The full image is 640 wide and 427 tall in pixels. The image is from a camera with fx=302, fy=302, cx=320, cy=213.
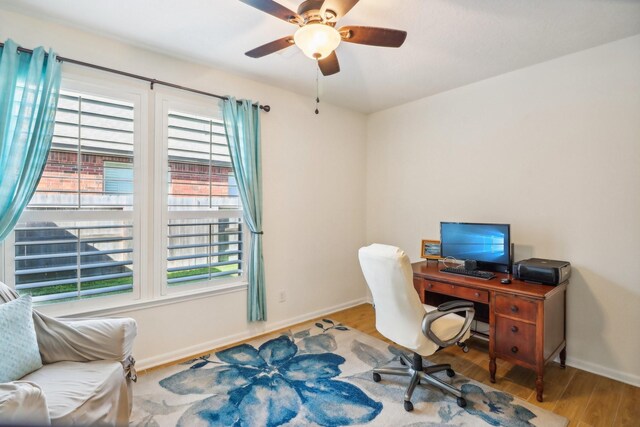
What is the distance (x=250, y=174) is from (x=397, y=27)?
1707 mm

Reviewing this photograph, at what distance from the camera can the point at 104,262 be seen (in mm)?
2273

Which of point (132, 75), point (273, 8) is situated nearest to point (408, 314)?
point (273, 8)

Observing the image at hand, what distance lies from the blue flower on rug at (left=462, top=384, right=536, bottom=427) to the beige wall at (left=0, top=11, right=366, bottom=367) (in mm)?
1871

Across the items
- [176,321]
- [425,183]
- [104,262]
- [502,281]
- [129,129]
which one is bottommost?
[176,321]

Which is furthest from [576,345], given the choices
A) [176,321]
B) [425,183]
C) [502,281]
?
[176,321]

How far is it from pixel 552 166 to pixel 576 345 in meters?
1.49

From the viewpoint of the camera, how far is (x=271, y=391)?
211 centimetres

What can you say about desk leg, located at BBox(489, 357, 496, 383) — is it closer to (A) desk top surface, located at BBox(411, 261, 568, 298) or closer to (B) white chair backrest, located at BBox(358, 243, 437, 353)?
(A) desk top surface, located at BBox(411, 261, 568, 298)

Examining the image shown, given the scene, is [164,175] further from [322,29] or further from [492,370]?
[492,370]

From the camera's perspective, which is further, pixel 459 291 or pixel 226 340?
pixel 226 340

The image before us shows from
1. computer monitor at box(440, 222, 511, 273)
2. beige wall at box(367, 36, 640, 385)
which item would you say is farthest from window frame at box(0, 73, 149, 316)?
beige wall at box(367, 36, 640, 385)

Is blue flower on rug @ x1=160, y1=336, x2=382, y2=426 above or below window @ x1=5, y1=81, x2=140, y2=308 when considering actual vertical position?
below

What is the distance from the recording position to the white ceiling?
190cm

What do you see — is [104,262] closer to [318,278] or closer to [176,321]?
[176,321]
